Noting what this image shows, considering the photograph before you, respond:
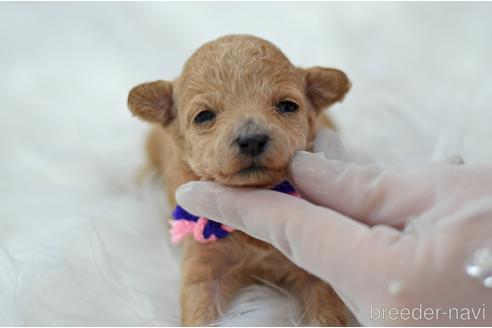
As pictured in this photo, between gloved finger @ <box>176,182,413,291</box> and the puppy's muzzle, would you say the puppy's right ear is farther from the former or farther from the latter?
the puppy's muzzle

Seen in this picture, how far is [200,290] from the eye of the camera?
2.12 meters

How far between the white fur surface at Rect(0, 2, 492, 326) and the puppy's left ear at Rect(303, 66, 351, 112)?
577 millimetres

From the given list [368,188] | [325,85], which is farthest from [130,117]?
[368,188]

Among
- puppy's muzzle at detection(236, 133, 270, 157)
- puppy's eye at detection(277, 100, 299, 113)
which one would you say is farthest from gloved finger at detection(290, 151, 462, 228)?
puppy's eye at detection(277, 100, 299, 113)

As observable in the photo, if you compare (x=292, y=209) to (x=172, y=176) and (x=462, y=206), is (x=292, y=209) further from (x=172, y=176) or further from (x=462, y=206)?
(x=172, y=176)

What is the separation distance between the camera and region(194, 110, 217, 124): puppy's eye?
198 cm

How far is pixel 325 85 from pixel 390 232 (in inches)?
34.0

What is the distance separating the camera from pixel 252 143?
1.72 m

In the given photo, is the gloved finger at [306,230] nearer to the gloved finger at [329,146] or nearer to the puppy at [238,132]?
the puppy at [238,132]

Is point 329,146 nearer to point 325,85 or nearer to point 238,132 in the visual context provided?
point 325,85

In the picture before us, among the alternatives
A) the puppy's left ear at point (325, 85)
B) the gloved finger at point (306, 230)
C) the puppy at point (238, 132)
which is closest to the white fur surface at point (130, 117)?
the puppy at point (238, 132)

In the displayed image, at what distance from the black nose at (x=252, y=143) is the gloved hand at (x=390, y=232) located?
0.12m

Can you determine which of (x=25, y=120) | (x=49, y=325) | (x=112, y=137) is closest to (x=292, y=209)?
(x=49, y=325)

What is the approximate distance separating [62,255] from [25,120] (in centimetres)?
119
